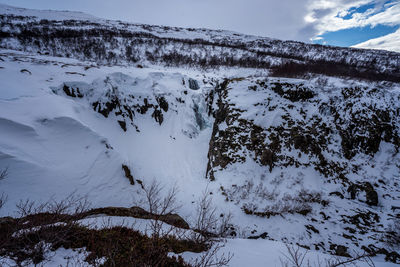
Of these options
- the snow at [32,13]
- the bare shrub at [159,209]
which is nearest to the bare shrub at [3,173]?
the bare shrub at [159,209]

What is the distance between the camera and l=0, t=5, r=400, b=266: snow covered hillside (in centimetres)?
661

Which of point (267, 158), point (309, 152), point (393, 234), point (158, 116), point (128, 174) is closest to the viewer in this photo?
point (393, 234)

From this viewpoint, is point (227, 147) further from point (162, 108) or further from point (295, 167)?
point (162, 108)

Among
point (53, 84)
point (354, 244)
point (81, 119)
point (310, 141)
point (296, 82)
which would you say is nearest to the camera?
point (354, 244)

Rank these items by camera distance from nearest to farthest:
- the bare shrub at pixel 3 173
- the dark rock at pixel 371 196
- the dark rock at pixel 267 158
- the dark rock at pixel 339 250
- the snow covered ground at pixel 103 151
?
the bare shrub at pixel 3 173
the snow covered ground at pixel 103 151
the dark rock at pixel 339 250
the dark rock at pixel 371 196
the dark rock at pixel 267 158

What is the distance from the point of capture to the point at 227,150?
1141cm

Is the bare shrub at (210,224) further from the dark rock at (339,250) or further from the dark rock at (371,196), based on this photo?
the dark rock at (371,196)

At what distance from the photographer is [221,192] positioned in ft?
30.0

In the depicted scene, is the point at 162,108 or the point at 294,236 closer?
the point at 294,236

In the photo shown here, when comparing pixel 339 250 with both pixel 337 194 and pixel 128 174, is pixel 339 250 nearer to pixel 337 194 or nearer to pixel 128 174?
pixel 337 194

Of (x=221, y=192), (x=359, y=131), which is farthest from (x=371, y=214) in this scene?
(x=221, y=192)

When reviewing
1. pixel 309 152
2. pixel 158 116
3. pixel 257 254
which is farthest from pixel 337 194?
pixel 158 116

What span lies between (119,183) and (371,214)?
45.3 feet

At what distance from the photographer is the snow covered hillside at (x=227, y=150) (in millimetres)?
6613
